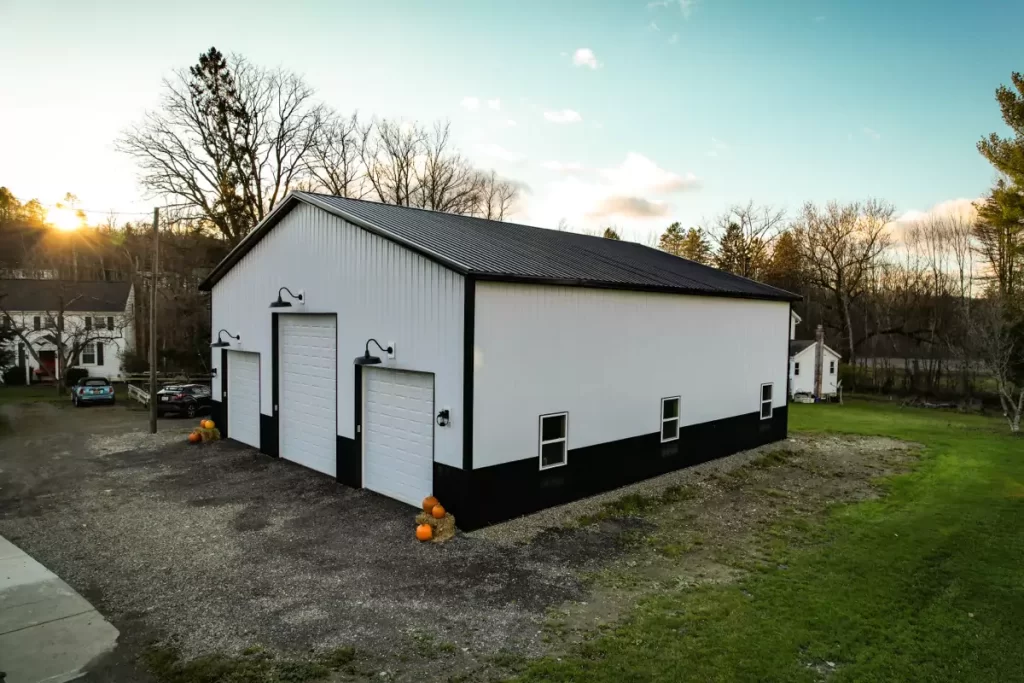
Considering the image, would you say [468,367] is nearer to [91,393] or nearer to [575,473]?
[575,473]

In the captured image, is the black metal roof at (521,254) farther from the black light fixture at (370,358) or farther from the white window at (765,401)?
the white window at (765,401)

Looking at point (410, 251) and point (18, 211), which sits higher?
point (18, 211)

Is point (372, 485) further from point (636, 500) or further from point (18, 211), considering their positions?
point (18, 211)

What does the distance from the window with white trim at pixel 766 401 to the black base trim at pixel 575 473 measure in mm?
1464

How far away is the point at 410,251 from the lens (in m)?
10.5

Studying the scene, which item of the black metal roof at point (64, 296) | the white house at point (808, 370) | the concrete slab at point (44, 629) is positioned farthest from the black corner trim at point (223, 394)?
the white house at point (808, 370)

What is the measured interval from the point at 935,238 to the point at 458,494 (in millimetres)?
Result: 46891

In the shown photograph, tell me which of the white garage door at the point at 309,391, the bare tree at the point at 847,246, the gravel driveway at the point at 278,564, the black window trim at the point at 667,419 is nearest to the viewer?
the gravel driveway at the point at 278,564

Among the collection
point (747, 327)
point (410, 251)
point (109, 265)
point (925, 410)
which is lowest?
point (925, 410)

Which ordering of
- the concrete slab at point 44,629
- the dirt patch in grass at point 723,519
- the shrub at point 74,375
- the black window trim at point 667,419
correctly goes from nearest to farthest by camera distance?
the concrete slab at point 44,629
the dirt patch in grass at point 723,519
the black window trim at point 667,419
the shrub at point 74,375

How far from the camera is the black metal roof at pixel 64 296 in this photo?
36.0 meters

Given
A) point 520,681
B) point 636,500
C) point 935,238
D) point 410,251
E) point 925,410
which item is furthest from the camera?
point 935,238

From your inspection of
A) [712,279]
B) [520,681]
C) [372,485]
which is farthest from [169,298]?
[520,681]

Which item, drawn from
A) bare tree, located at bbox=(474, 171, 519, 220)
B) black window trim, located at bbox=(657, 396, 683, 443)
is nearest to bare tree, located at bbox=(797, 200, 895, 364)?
bare tree, located at bbox=(474, 171, 519, 220)
